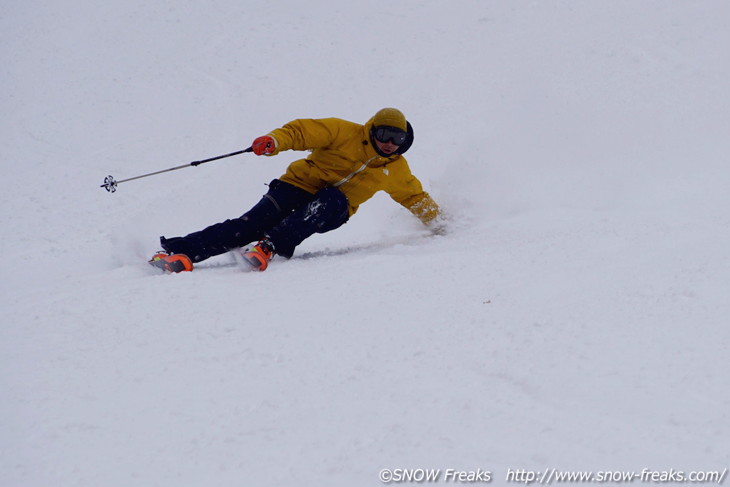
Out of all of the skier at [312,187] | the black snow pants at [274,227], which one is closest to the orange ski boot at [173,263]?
the skier at [312,187]

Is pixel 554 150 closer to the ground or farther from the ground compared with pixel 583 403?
farther from the ground

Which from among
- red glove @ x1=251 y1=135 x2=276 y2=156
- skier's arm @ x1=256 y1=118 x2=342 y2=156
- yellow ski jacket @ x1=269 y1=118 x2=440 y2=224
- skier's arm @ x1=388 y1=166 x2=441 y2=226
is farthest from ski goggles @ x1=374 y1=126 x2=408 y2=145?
red glove @ x1=251 y1=135 x2=276 y2=156

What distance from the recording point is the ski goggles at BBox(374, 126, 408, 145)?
4.91 metres

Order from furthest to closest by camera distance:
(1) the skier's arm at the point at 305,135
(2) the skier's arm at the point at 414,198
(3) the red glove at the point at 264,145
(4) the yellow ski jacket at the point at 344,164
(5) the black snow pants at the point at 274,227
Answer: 1. (2) the skier's arm at the point at 414,198
2. (4) the yellow ski jacket at the point at 344,164
3. (5) the black snow pants at the point at 274,227
4. (1) the skier's arm at the point at 305,135
5. (3) the red glove at the point at 264,145

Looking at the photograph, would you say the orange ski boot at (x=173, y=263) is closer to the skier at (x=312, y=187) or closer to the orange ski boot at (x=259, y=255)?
the skier at (x=312, y=187)

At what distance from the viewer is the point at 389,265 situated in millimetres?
4496

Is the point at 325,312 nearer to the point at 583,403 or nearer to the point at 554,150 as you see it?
the point at 583,403

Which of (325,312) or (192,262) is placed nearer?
(325,312)

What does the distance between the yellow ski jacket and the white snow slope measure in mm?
535

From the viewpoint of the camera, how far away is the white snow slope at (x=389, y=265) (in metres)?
2.46

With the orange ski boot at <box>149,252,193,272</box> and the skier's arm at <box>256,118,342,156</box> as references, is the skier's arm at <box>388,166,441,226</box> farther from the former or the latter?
the orange ski boot at <box>149,252,193,272</box>

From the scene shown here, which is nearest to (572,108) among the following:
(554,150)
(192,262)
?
(554,150)

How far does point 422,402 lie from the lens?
2.67 m

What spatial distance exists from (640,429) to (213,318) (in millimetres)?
2140
